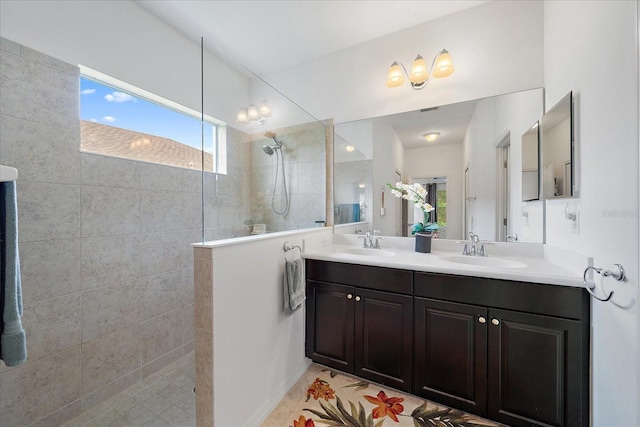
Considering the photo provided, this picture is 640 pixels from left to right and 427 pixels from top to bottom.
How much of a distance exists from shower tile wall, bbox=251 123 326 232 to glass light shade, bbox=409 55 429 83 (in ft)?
2.95

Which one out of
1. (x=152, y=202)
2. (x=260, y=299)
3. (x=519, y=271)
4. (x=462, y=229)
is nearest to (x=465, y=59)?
(x=462, y=229)

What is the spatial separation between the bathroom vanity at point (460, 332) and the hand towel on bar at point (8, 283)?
4.64 ft

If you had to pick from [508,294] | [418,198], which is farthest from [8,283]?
[418,198]

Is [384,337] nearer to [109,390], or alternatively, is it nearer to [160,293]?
[160,293]

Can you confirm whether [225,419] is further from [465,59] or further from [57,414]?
[465,59]

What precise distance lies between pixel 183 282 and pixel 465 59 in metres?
2.91

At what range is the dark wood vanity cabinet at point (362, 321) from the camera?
158 cm

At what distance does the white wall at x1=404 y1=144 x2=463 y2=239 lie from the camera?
1996 millimetres

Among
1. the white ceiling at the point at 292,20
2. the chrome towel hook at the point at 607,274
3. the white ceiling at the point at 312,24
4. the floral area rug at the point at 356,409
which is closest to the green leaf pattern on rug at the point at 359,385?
the floral area rug at the point at 356,409

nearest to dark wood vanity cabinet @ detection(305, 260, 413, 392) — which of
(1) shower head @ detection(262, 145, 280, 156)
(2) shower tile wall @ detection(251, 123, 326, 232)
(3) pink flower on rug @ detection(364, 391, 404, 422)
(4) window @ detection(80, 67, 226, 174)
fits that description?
(3) pink flower on rug @ detection(364, 391, 404, 422)

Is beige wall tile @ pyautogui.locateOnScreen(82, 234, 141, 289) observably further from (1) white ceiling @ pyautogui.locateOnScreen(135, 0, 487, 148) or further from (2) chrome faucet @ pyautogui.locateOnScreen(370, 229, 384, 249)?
(2) chrome faucet @ pyautogui.locateOnScreen(370, 229, 384, 249)

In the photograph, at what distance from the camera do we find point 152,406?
1607 millimetres

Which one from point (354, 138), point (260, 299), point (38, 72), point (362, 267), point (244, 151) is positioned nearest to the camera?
point (38, 72)

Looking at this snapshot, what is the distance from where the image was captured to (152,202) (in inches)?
75.7
